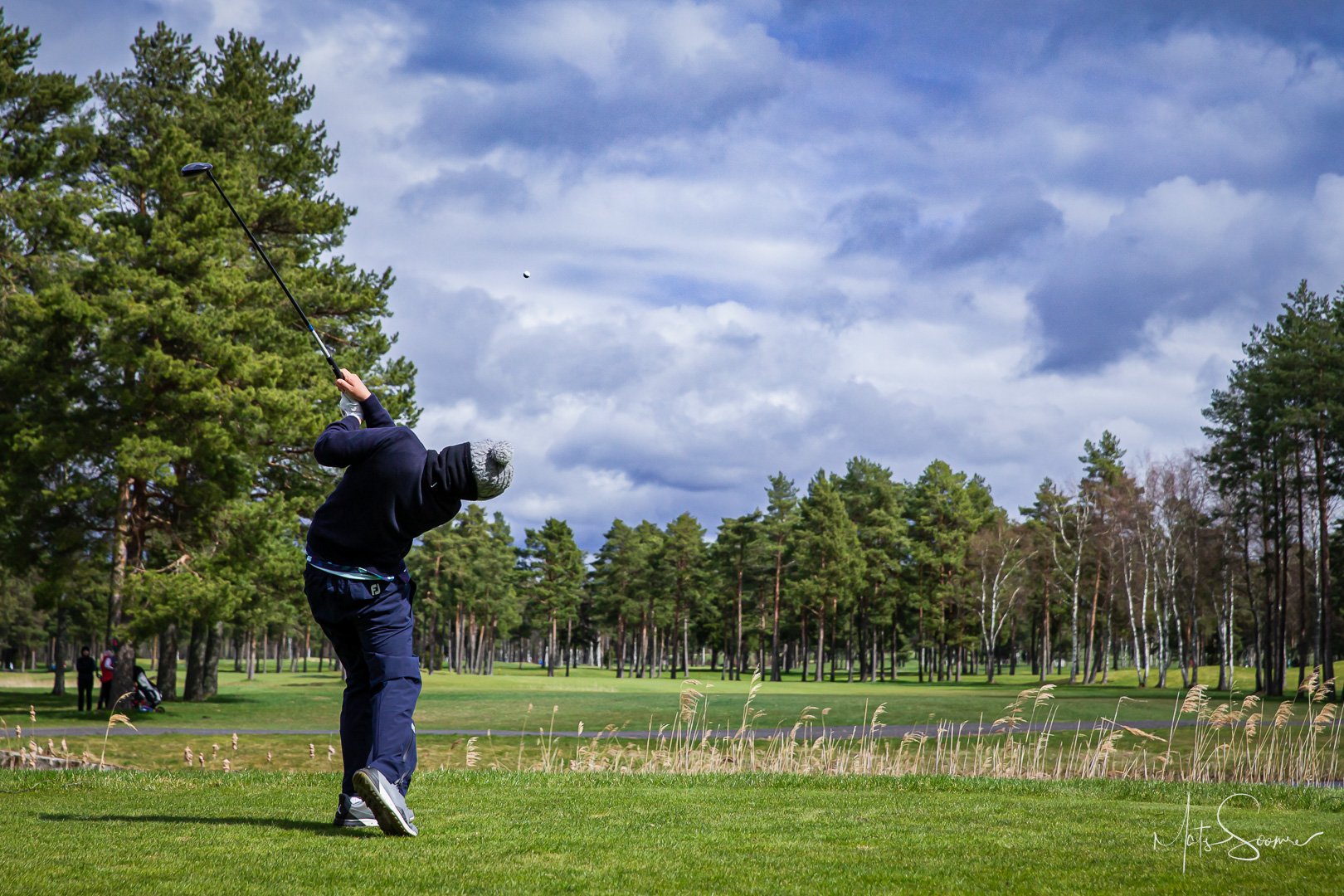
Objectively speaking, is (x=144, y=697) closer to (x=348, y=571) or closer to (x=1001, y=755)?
(x=1001, y=755)

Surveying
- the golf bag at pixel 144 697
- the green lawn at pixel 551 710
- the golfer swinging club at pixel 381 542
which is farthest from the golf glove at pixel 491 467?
the golf bag at pixel 144 697

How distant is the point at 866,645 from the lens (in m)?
94.8

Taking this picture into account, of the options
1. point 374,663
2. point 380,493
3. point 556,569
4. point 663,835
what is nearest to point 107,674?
point 374,663

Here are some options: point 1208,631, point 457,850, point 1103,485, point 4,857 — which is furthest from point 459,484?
point 1208,631

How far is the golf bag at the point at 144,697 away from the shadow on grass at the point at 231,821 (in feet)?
69.0

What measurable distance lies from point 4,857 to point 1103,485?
6463cm

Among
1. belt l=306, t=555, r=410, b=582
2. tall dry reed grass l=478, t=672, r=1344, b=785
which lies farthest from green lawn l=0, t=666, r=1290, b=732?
belt l=306, t=555, r=410, b=582

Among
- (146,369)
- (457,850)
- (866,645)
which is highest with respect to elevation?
(146,369)

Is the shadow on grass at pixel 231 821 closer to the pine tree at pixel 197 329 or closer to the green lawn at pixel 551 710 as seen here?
the green lawn at pixel 551 710

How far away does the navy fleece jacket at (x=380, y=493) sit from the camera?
18.8 ft

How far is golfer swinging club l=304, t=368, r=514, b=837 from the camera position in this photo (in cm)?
572

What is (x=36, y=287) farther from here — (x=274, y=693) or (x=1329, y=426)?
(x=1329, y=426)

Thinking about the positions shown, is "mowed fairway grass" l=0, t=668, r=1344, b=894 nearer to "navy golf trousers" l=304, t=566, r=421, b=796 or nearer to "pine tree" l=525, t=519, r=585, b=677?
"navy golf trousers" l=304, t=566, r=421, b=796

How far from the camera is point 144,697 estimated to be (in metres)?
25.3
